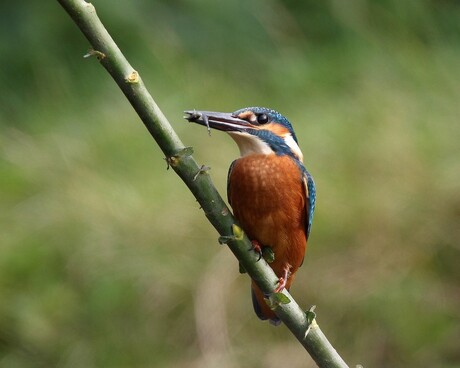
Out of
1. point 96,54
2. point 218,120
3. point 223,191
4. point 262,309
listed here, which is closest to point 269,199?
point 262,309

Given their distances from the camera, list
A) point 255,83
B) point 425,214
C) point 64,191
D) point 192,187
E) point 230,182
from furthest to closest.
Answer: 1. point 255,83
2. point 64,191
3. point 425,214
4. point 230,182
5. point 192,187

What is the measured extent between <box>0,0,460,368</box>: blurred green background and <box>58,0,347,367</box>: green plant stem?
244 cm

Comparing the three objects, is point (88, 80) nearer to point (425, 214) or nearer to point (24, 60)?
point (24, 60)

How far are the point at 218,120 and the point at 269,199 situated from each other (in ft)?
1.52

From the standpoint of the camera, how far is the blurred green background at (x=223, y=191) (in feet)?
12.5

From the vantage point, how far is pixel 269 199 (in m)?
1.95

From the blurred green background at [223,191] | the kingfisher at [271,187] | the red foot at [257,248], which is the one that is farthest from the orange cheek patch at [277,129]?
the blurred green background at [223,191]

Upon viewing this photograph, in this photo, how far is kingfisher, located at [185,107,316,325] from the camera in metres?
1.89

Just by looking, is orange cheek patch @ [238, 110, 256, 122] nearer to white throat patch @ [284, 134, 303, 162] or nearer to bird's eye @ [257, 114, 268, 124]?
bird's eye @ [257, 114, 268, 124]

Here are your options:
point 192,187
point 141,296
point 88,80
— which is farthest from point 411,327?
point 192,187

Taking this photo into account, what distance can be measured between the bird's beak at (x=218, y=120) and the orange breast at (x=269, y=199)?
0.55ft

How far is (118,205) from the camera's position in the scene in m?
A: 4.18

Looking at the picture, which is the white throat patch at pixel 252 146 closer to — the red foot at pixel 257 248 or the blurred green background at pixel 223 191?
the red foot at pixel 257 248

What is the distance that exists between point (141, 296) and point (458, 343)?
4.36 feet
